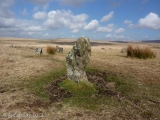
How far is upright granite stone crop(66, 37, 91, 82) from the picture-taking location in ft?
32.8

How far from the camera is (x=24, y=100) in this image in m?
7.97

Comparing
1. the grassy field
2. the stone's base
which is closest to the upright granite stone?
the stone's base

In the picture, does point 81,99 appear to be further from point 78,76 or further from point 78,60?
point 78,60

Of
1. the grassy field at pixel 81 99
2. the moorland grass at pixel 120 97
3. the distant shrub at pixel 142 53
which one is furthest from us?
the distant shrub at pixel 142 53

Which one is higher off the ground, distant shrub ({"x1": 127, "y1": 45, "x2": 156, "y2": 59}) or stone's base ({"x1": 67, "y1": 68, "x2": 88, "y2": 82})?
distant shrub ({"x1": 127, "y1": 45, "x2": 156, "y2": 59})

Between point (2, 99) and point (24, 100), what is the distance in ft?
2.95

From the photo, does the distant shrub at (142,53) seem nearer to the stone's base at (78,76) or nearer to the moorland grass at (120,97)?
the moorland grass at (120,97)

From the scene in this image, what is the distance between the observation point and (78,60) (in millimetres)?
10062

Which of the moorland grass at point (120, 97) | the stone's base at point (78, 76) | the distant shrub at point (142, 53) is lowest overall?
the moorland grass at point (120, 97)

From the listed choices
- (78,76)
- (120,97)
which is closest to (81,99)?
(120,97)

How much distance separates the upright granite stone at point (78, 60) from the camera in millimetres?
9984

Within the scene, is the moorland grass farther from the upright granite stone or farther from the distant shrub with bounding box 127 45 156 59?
the distant shrub with bounding box 127 45 156 59

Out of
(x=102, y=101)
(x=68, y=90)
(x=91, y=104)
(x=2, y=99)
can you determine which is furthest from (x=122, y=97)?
(x=2, y=99)

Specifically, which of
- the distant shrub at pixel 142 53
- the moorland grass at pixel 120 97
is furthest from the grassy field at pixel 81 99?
the distant shrub at pixel 142 53
